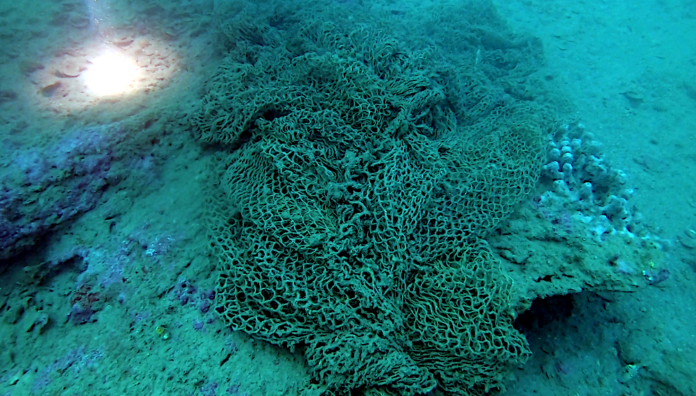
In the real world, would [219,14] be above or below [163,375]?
above

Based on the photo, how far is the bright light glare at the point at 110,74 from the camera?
3.27 m

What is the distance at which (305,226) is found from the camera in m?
2.32

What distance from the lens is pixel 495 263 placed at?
244 centimetres

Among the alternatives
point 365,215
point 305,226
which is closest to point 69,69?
point 305,226

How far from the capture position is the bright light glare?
327 cm

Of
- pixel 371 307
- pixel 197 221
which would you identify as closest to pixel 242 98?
pixel 197 221

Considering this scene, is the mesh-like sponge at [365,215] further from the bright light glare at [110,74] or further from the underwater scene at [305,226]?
the bright light glare at [110,74]

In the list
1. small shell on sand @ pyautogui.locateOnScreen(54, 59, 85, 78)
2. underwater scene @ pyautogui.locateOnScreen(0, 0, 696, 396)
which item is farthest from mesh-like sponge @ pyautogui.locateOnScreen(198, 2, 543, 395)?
small shell on sand @ pyautogui.locateOnScreen(54, 59, 85, 78)

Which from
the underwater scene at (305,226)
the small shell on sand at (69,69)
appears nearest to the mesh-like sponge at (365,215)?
the underwater scene at (305,226)

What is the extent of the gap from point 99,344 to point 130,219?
88 centimetres

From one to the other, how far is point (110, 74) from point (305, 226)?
2.62m

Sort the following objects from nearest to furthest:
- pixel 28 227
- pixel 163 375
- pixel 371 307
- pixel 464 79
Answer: pixel 163 375 → pixel 371 307 → pixel 28 227 → pixel 464 79

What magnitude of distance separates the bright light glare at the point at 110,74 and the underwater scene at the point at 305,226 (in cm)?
3

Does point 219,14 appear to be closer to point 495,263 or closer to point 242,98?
point 242,98
